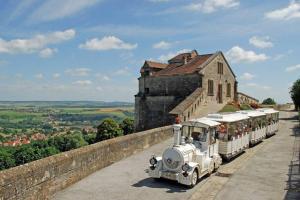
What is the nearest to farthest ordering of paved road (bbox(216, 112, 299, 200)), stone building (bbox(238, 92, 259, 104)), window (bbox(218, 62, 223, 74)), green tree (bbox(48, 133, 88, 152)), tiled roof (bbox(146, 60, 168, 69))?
paved road (bbox(216, 112, 299, 200)), window (bbox(218, 62, 223, 74)), tiled roof (bbox(146, 60, 168, 69)), stone building (bbox(238, 92, 259, 104)), green tree (bbox(48, 133, 88, 152))

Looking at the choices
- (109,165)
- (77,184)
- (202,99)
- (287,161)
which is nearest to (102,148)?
(109,165)

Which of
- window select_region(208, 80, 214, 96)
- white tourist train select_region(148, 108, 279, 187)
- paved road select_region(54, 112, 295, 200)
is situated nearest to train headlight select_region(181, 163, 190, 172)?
white tourist train select_region(148, 108, 279, 187)

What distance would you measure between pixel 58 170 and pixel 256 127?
15.0m

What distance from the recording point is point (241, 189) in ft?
37.9

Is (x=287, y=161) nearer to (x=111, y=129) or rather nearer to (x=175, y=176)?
(x=175, y=176)

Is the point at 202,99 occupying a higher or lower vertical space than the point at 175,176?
higher

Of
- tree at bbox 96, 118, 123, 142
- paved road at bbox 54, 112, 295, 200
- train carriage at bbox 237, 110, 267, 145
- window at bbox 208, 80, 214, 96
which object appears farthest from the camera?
tree at bbox 96, 118, 123, 142

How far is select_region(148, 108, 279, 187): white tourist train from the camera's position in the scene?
11.8 metres

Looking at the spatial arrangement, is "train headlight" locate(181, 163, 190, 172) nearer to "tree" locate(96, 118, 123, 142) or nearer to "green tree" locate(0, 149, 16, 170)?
"tree" locate(96, 118, 123, 142)

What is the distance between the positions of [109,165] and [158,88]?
3048 centimetres

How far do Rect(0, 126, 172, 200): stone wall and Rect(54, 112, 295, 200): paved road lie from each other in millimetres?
327

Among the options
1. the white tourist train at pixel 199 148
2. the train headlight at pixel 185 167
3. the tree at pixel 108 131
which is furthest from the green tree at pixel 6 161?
the train headlight at pixel 185 167

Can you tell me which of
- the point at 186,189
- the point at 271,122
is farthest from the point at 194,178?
the point at 271,122

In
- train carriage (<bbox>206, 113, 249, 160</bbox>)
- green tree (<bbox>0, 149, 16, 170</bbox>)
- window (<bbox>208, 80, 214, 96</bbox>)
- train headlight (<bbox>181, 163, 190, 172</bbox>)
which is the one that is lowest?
green tree (<bbox>0, 149, 16, 170</bbox>)
